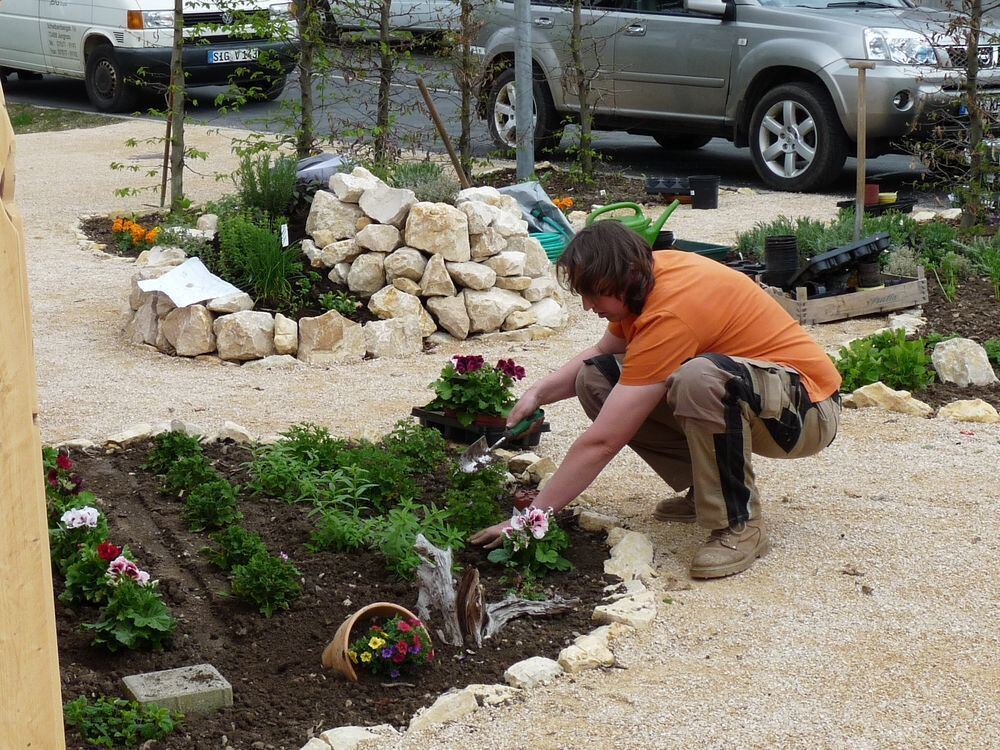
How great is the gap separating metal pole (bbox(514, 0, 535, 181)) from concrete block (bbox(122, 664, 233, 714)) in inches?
296

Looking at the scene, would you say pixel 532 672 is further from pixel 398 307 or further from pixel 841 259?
pixel 841 259

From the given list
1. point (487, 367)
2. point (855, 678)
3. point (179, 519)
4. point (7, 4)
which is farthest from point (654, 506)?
point (7, 4)

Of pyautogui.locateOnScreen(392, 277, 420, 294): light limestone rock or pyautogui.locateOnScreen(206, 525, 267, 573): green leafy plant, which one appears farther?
pyautogui.locateOnScreen(392, 277, 420, 294): light limestone rock

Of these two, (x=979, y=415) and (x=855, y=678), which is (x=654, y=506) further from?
(x=979, y=415)

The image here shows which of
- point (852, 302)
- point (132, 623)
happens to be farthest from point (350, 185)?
point (132, 623)

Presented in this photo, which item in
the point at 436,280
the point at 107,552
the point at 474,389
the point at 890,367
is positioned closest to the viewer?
the point at 107,552

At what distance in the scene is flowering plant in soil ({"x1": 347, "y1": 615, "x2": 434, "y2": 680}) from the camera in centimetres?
328

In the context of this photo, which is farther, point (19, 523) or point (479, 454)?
point (479, 454)

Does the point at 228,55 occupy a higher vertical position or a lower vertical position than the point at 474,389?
higher

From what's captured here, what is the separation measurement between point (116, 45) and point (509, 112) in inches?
204

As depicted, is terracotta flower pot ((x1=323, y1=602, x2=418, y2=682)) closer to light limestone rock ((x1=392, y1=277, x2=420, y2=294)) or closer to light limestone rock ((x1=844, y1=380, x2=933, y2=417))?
light limestone rock ((x1=844, y1=380, x2=933, y2=417))

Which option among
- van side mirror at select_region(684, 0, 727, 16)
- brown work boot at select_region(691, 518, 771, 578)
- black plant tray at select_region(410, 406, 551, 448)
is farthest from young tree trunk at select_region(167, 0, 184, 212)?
brown work boot at select_region(691, 518, 771, 578)

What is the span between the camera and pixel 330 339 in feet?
21.8

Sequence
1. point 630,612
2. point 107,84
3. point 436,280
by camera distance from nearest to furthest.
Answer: point 630,612 → point 436,280 → point 107,84
